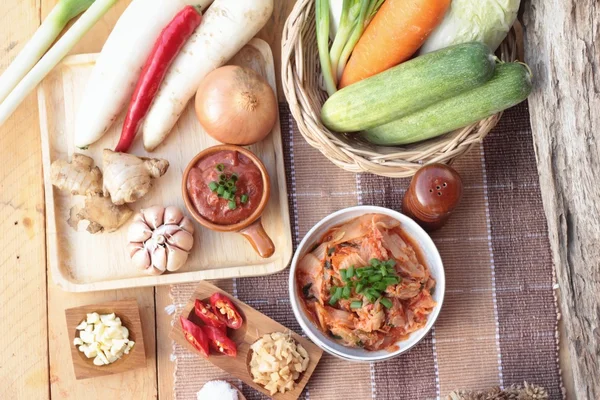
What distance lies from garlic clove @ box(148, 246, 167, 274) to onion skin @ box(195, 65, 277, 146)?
0.34 meters

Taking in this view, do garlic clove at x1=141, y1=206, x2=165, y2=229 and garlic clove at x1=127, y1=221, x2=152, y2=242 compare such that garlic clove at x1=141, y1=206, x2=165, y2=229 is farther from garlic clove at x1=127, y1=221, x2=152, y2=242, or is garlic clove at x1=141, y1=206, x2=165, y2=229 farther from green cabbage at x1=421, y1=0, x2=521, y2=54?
green cabbage at x1=421, y1=0, x2=521, y2=54

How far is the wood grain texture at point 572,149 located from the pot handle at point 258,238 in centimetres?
74

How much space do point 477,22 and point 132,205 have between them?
3.46 feet

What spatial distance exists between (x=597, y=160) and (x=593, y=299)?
13.3 inches

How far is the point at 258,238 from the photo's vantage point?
174 cm

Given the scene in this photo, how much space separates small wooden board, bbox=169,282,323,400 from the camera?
1.80 m

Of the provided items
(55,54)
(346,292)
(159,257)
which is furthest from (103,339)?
(55,54)

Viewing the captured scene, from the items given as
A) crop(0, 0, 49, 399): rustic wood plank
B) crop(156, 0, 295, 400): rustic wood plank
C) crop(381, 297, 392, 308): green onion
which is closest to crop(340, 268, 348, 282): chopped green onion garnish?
crop(381, 297, 392, 308): green onion

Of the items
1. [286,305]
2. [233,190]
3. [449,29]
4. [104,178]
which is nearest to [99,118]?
[104,178]

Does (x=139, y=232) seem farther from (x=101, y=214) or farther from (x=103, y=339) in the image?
(x=103, y=339)

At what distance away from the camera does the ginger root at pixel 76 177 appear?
1754 mm

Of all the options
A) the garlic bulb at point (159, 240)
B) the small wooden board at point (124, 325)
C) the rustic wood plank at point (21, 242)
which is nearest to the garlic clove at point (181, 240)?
the garlic bulb at point (159, 240)

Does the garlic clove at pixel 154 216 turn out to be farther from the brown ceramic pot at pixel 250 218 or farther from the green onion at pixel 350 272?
the green onion at pixel 350 272

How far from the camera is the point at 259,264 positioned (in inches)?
71.6
